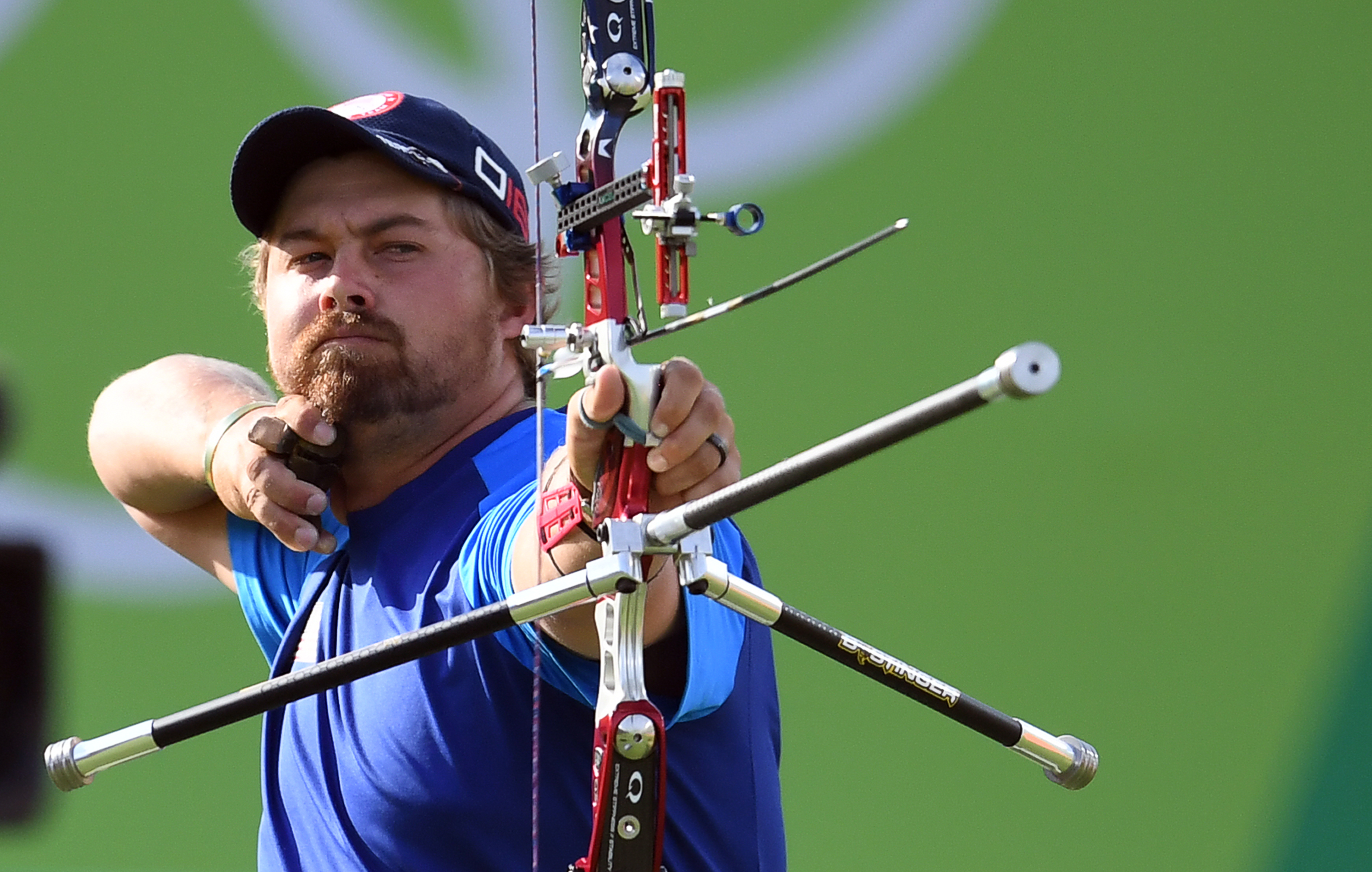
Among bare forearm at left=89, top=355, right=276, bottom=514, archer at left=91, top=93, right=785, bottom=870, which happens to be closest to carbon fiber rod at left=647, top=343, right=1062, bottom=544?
archer at left=91, top=93, right=785, bottom=870

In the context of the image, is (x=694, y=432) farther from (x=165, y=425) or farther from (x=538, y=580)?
(x=165, y=425)

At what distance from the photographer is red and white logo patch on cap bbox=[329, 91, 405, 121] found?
5.54 ft

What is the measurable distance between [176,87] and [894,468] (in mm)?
1242

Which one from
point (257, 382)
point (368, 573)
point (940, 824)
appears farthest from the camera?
point (940, 824)

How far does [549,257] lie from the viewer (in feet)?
5.94

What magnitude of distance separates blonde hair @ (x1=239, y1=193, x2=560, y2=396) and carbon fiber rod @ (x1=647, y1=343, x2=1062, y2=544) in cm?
65

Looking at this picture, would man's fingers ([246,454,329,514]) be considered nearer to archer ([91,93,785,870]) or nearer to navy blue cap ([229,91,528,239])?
archer ([91,93,785,870])

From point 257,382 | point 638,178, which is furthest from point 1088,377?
point 638,178

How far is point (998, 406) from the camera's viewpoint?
2.68 metres

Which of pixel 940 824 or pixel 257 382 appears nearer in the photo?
pixel 257 382

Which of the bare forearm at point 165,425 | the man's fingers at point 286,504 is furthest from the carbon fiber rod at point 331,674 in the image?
the bare forearm at point 165,425

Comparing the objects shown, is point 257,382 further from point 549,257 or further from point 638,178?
point 638,178

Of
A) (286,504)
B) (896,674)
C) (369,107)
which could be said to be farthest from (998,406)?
(896,674)

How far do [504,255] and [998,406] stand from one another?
1188 mm
